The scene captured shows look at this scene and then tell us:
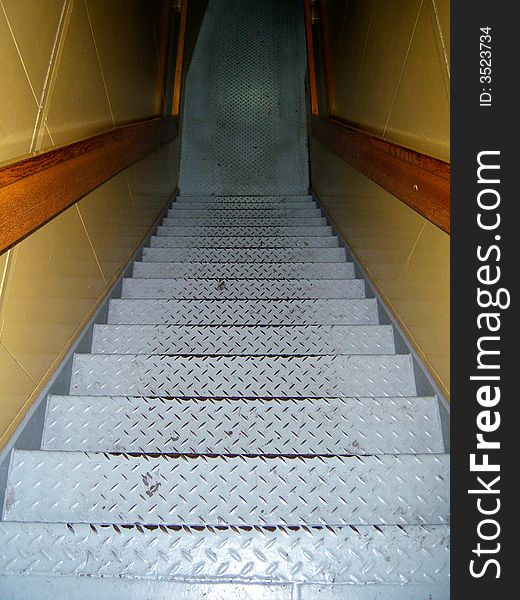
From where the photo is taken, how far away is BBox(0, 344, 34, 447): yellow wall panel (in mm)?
1721

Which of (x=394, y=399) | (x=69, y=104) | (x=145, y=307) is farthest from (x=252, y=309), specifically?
(x=69, y=104)

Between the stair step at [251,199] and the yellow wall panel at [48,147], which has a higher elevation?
the stair step at [251,199]

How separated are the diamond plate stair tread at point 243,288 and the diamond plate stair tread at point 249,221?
1.12 m

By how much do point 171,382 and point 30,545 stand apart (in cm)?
96

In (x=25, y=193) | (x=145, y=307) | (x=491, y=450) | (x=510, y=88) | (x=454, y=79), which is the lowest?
(x=491, y=450)

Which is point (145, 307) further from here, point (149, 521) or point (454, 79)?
point (454, 79)

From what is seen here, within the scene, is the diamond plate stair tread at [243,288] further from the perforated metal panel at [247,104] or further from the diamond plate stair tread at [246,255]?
the perforated metal panel at [247,104]

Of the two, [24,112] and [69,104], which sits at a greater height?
[69,104]

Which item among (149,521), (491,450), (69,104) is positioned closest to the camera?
(491,450)

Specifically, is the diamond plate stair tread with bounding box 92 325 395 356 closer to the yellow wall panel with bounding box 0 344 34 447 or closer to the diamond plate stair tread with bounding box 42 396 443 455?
the diamond plate stair tread with bounding box 42 396 443 455

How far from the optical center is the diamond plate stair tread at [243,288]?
10.3 feet

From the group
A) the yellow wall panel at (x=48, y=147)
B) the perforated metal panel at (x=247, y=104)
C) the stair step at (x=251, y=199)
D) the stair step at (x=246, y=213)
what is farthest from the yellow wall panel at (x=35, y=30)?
the perforated metal panel at (x=247, y=104)

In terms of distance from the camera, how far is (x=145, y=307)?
9.60ft

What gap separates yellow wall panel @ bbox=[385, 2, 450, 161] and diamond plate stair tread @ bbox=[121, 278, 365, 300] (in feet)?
3.25
